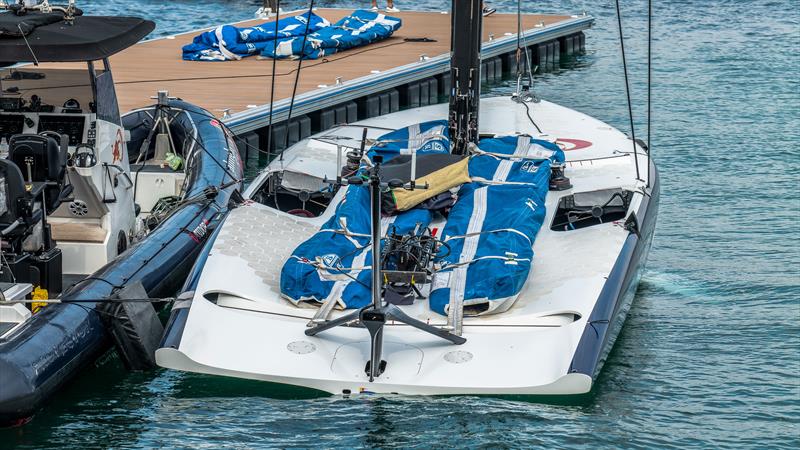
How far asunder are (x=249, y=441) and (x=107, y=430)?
1.12 metres

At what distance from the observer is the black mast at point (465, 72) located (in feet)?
38.9

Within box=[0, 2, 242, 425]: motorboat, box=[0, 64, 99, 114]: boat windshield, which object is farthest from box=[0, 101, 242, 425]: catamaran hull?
box=[0, 64, 99, 114]: boat windshield

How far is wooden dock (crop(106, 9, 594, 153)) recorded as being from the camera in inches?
677

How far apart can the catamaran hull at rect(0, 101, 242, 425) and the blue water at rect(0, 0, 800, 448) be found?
17.0 inches

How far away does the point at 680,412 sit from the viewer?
8695 millimetres

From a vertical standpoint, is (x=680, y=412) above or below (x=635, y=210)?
below

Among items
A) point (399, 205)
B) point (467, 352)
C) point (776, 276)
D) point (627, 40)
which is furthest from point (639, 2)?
point (467, 352)

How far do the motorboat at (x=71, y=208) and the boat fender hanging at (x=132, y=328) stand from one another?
0.04 m

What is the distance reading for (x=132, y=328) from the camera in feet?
27.8

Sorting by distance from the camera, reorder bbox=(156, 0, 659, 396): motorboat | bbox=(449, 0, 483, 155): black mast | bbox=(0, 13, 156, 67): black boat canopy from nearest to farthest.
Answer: bbox=(156, 0, 659, 396): motorboat, bbox=(0, 13, 156, 67): black boat canopy, bbox=(449, 0, 483, 155): black mast

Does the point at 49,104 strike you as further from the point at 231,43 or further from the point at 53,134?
the point at 231,43

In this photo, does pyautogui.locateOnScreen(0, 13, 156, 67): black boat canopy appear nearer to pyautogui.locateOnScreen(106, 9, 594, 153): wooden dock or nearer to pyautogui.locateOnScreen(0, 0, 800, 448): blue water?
pyautogui.locateOnScreen(0, 0, 800, 448): blue water

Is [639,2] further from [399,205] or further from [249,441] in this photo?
[249,441]

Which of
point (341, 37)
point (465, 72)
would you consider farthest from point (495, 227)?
point (341, 37)
